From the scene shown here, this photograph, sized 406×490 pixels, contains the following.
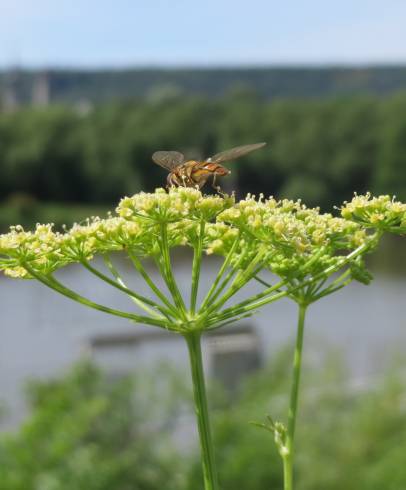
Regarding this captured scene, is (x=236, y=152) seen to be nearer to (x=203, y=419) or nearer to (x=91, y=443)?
(x=203, y=419)

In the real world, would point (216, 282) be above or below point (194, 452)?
above

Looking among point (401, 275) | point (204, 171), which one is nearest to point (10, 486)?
point (204, 171)

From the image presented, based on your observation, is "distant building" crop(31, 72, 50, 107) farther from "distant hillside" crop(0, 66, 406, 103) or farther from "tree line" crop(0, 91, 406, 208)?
"tree line" crop(0, 91, 406, 208)

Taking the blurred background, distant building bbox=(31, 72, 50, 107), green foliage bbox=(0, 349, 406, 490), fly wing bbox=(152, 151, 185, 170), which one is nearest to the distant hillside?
distant building bbox=(31, 72, 50, 107)

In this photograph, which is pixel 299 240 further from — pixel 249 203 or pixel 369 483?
pixel 369 483

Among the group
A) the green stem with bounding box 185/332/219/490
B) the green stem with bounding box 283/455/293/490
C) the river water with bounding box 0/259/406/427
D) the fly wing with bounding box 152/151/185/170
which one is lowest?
the river water with bounding box 0/259/406/427

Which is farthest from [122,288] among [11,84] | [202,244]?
[11,84]

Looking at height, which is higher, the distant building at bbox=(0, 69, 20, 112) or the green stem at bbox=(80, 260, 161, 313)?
the distant building at bbox=(0, 69, 20, 112)
